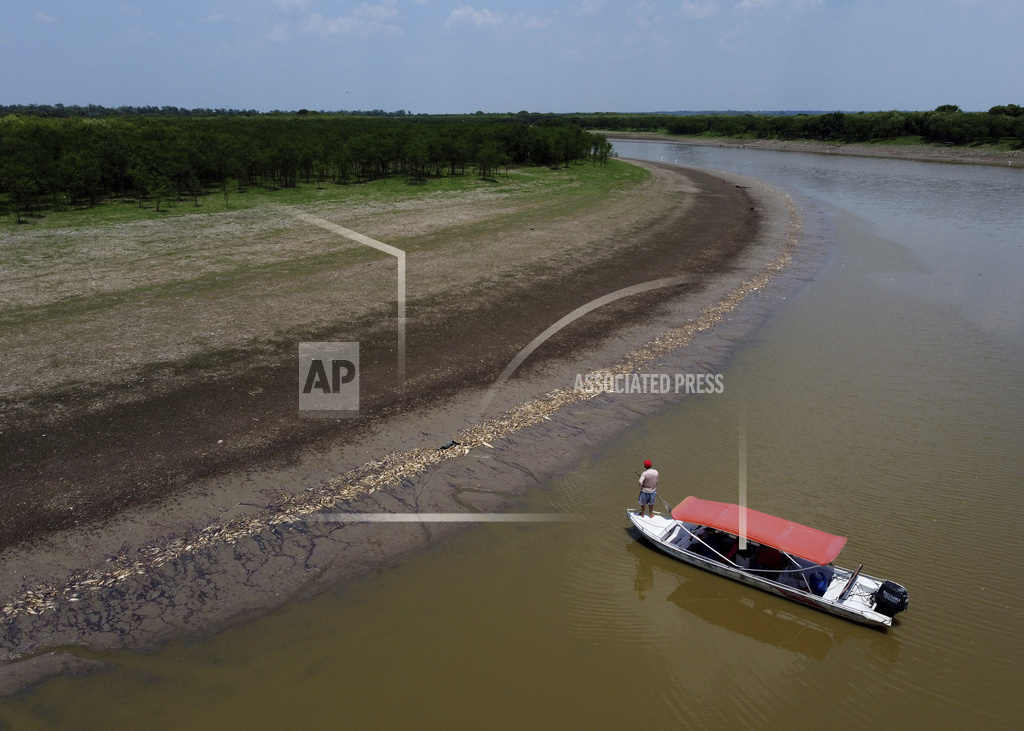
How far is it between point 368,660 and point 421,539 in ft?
9.60

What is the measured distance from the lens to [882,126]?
111 m

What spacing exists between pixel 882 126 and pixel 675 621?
419ft

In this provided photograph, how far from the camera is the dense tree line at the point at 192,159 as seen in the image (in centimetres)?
3919

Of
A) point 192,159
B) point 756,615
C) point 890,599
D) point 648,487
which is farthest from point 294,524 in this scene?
point 192,159

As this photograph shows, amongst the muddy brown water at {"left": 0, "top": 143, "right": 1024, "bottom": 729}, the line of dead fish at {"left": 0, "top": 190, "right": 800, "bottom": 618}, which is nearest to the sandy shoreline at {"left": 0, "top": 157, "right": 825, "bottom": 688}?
the line of dead fish at {"left": 0, "top": 190, "right": 800, "bottom": 618}

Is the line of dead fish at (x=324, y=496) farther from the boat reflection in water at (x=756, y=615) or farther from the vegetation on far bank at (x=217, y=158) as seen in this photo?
the vegetation on far bank at (x=217, y=158)

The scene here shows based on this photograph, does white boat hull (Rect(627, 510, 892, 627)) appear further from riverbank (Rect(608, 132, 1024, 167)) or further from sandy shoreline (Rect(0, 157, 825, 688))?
riverbank (Rect(608, 132, 1024, 167))

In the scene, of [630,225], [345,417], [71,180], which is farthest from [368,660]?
[71,180]

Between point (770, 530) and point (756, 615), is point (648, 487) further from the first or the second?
point (756, 615)

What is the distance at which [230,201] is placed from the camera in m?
44.2

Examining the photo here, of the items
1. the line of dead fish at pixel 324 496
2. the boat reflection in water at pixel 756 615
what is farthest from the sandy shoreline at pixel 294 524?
the boat reflection in water at pixel 756 615

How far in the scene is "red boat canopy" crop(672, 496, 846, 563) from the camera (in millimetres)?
10719

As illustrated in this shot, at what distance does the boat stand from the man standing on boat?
346 millimetres

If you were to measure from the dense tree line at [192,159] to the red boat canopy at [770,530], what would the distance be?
42.3 m
